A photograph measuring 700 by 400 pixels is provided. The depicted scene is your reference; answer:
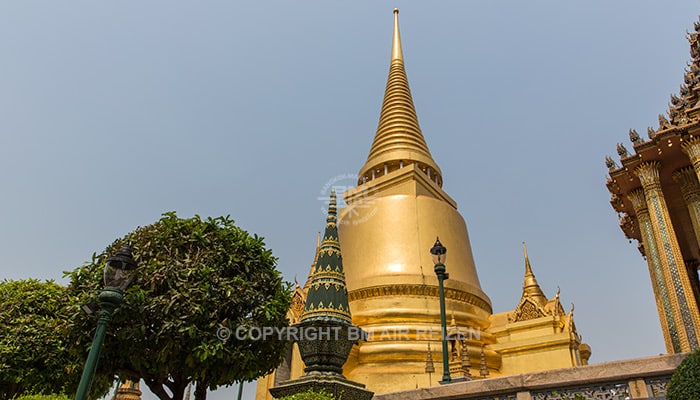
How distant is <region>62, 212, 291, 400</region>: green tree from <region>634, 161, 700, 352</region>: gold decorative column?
1050 cm

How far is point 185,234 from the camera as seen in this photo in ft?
35.8

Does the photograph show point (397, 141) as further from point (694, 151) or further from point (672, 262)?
point (672, 262)

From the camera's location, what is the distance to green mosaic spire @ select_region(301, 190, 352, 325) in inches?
215

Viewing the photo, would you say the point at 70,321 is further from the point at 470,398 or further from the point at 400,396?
the point at 470,398

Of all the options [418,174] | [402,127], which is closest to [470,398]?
[418,174]

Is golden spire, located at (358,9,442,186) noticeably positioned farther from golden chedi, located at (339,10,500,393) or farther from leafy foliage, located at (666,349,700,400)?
leafy foliage, located at (666,349,700,400)

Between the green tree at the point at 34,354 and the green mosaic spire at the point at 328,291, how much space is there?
7.15m

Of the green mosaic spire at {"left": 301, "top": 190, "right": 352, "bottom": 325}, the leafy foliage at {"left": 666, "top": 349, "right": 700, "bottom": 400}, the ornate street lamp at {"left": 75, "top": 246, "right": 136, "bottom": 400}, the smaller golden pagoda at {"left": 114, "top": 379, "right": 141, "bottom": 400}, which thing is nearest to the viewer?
the leafy foliage at {"left": 666, "top": 349, "right": 700, "bottom": 400}

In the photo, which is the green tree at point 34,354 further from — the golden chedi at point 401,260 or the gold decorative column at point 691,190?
the gold decorative column at point 691,190

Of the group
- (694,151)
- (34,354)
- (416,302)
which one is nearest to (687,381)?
(694,151)

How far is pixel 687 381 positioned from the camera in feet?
14.9

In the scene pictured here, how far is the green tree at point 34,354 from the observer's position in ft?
36.1

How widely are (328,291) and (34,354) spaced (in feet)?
30.5

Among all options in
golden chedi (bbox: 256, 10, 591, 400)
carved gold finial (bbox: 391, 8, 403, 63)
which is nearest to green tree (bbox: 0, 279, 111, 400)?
golden chedi (bbox: 256, 10, 591, 400)
